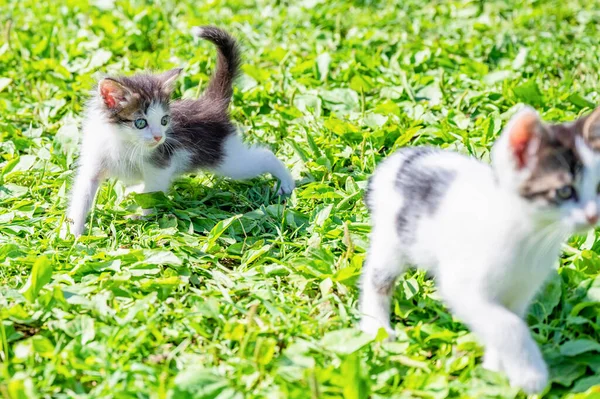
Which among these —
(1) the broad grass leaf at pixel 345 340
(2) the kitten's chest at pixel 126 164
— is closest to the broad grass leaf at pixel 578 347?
(1) the broad grass leaf at pixel 345 340

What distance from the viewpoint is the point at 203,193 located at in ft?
12.8

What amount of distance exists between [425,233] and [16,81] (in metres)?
3.40

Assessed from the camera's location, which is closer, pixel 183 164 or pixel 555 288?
pixel 555 288

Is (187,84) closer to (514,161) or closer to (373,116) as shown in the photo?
(373,116)

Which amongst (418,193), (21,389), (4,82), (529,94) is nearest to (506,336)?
(418,193)

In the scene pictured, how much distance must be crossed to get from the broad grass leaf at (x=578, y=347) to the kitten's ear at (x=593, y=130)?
677 mm

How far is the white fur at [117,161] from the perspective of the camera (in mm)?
3564

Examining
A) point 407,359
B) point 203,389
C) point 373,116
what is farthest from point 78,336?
point 373,116

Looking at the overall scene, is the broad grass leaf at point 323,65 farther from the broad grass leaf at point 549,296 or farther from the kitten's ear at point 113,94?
the broad grass leaf at point 549,296

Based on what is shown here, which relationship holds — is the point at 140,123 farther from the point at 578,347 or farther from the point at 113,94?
the point at 578,347

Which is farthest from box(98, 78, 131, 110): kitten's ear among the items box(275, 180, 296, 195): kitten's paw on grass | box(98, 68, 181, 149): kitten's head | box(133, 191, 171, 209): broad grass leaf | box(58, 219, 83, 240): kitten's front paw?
box(275, 180, 296, 195): kitten's paw on grass

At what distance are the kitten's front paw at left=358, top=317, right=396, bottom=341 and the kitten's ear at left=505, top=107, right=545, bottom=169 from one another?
75cm

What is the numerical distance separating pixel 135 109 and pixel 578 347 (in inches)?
82.5

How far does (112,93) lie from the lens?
11.6 feet
